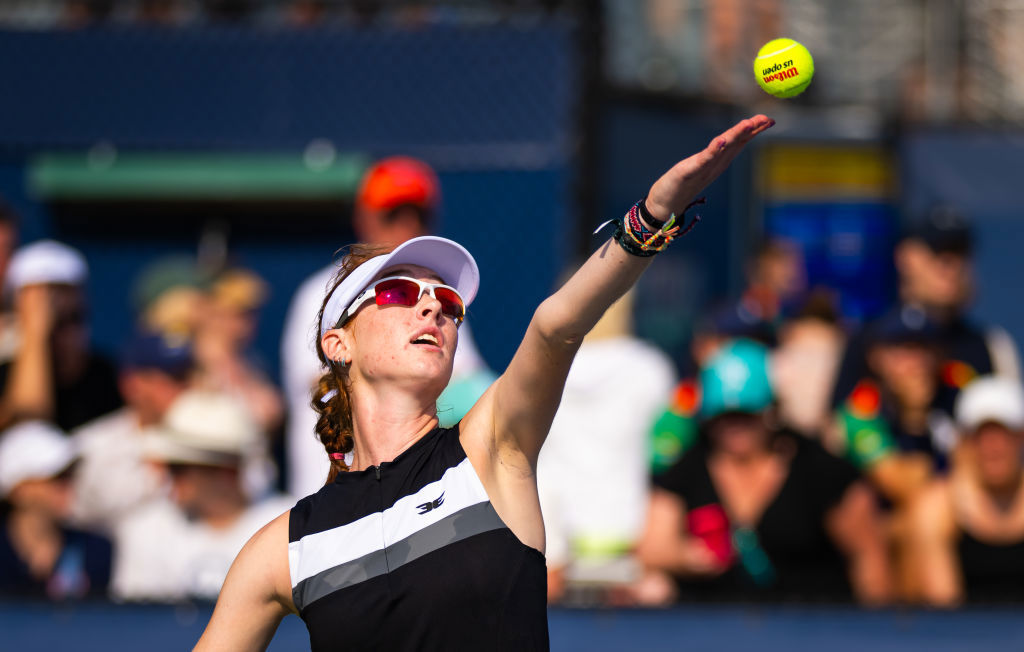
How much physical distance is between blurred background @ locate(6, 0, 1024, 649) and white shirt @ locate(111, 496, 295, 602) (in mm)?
16

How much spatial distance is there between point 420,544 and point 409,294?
52cm

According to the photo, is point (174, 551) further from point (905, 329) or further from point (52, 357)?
point (905, 329)

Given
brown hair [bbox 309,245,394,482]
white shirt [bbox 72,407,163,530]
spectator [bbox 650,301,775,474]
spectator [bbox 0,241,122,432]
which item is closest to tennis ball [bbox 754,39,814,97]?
brown hair [bbox 309,245,394,482]

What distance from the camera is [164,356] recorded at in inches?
239

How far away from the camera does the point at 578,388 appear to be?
575cm

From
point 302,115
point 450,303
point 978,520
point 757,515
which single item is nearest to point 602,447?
point 757,515

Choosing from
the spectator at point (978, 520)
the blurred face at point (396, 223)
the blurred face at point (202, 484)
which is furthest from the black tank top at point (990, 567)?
the blurred face at point (202, 484)

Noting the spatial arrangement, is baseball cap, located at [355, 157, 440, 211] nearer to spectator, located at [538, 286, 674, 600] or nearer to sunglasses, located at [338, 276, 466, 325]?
spectator, located at [538, 286, 674, 600]

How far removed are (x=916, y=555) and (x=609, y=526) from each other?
1198 millimetres

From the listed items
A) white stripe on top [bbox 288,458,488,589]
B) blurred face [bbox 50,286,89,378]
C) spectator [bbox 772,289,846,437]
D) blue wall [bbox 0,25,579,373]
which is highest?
blue wall [bbox 0,25,579,373]

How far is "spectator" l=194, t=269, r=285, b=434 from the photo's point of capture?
21.0ft

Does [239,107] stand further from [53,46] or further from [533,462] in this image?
[533,462]

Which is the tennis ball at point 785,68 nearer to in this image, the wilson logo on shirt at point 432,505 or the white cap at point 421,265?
the white cap at point 421,265

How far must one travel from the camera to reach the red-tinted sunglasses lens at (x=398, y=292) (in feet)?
9.20
